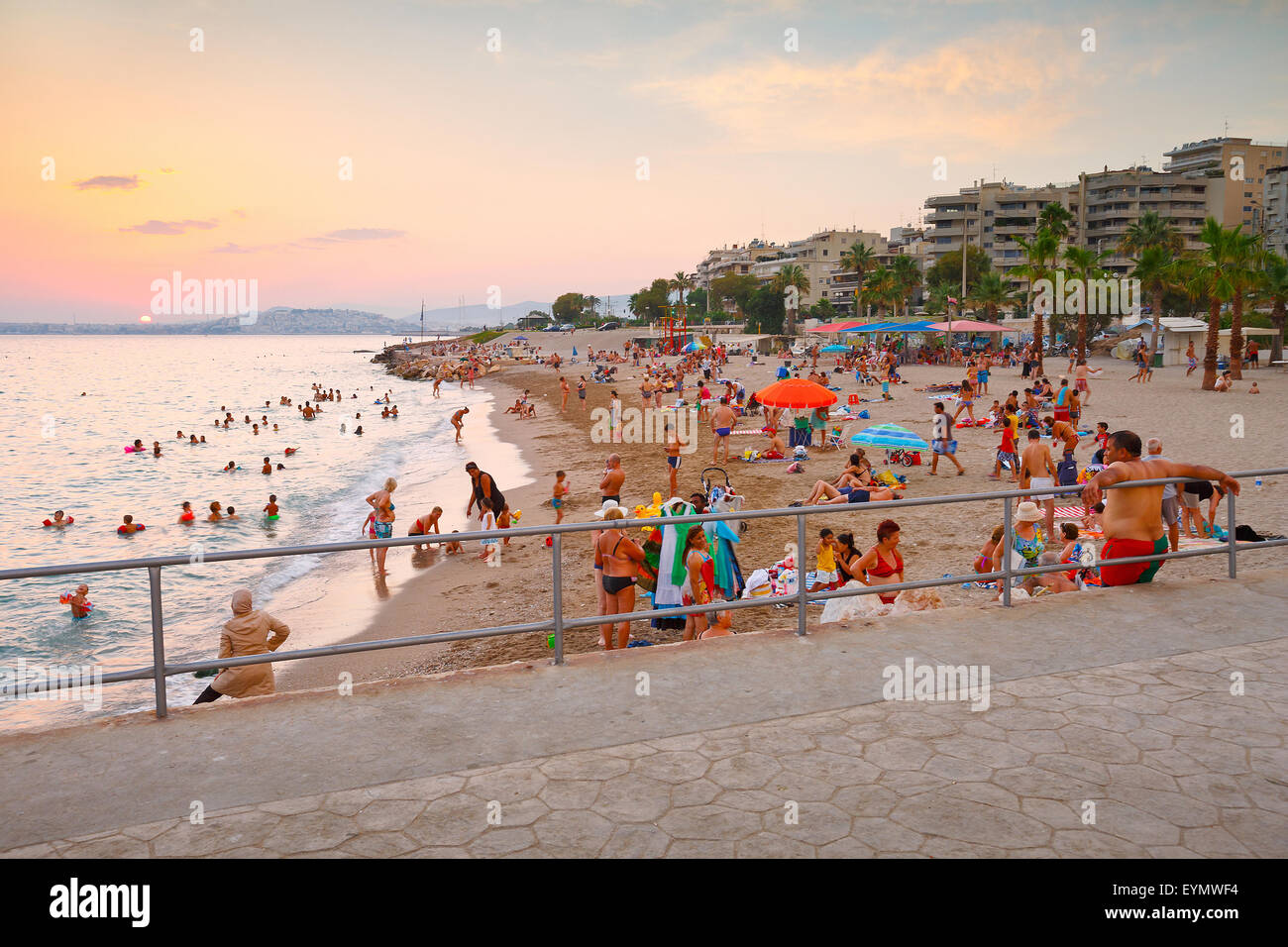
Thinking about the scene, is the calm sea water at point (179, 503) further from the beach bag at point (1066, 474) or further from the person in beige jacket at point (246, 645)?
the beach bag at point (1066, 474)

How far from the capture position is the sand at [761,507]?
10.3 m

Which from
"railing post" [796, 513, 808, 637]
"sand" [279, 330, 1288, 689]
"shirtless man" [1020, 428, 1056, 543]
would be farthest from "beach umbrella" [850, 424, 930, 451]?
"railing post" [796, 513, 808, 637]

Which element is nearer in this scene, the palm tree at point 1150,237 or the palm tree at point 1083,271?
the palm tree at point 1083,271

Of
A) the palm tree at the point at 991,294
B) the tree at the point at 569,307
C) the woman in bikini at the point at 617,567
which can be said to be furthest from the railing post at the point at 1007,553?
the tree at the point at 569,307

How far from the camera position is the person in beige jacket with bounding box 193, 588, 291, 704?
20.2 ft

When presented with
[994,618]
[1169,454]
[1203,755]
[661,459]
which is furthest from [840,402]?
[1203,755]

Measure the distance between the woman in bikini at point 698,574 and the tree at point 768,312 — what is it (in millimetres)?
102897

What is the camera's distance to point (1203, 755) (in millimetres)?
3992

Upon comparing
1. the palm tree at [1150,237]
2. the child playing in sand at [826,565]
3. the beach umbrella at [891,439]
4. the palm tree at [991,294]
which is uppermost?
the palm tree at [1150,237]

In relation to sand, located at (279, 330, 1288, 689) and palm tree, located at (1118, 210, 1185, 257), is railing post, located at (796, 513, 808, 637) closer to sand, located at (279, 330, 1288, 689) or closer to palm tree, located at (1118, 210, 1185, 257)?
sand, located at (279, 330, 1288, 689)

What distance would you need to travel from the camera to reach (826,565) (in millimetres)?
8680
